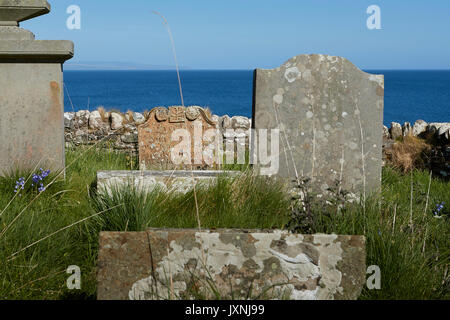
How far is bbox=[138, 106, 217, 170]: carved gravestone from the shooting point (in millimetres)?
7315

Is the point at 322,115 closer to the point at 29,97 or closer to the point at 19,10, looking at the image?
the point at 29,97

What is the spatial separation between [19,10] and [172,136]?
8.52 ft

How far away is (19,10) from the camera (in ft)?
18.9

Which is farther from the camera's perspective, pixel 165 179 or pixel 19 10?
pixel 19 10

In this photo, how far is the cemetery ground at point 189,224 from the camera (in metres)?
3.40

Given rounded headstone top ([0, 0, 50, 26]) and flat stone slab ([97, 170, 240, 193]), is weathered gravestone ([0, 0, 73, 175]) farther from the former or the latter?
flat stone slab ([97, 170, 240, 193])

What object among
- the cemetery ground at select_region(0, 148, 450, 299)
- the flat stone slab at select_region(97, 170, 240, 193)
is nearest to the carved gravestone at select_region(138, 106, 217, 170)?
the cemetery ground at select_region(0, 148, 450, 299)

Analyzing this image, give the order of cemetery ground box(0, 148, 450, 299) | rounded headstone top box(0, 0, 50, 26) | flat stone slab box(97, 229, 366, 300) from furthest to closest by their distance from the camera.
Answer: rounded headstone top box(0, 0, 50, 26) → cemetery ground box(0, 148, 450, 299) → flat stone slab box(97, 229, 366, 300)

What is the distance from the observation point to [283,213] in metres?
4.88

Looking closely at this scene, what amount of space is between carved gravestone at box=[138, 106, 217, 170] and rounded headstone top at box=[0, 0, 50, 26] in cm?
208

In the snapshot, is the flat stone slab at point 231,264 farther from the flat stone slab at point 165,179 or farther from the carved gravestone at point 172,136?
the carved gravestone at point 172,136

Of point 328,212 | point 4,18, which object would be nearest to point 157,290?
point 328,212

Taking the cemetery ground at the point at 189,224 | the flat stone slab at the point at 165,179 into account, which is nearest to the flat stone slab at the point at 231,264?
the cemetery ground at the point at 189,224

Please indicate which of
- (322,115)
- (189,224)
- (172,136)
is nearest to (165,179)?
(189,224)
